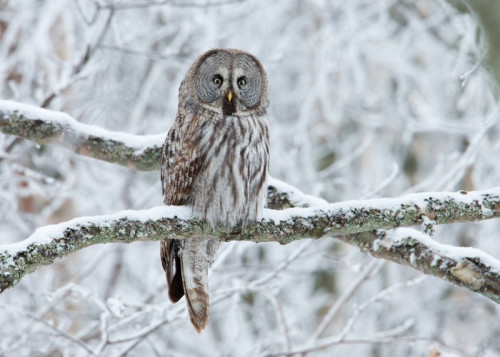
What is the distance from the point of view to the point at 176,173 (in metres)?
3.77

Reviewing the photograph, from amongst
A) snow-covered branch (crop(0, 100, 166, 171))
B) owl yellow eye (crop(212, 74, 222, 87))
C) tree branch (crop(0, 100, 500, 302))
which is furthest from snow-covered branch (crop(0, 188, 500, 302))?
owl yellow eye (crop(212, 74, 222, 87))

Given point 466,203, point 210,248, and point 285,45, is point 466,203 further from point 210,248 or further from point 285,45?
point 285,45

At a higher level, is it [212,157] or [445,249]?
[212,157]

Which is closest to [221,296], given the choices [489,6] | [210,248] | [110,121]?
[210,248]

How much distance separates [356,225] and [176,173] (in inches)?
41.6

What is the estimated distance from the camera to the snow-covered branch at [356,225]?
9.44ft

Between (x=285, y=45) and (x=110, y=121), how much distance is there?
2.64m

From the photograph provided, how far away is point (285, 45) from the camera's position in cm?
925

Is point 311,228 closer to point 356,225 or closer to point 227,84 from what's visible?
point 356,225

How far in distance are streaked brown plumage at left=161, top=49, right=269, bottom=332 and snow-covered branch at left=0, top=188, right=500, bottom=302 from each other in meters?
0.24

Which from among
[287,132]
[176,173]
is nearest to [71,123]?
[176,173]

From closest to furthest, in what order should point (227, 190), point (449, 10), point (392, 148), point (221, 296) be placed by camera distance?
point (227, 190)
point (221, 296)
point (449, 10)
point (392, 148)

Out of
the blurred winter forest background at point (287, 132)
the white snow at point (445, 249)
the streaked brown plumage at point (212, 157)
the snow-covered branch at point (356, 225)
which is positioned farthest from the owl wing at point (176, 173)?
the blurred winter forest background at point (287, 132)

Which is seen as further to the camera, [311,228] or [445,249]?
[445,249]
